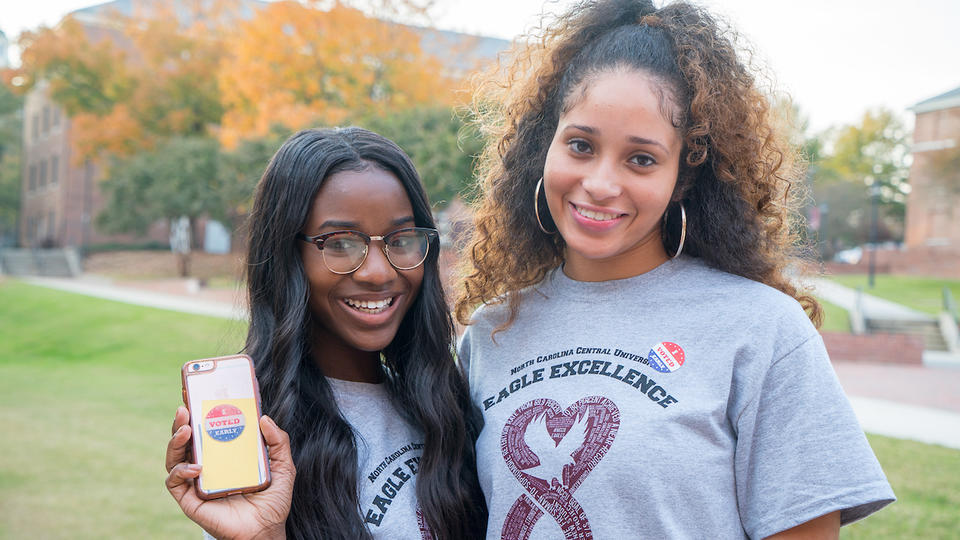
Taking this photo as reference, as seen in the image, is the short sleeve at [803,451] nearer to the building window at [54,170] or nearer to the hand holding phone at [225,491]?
the hand holding phone at [225,491]

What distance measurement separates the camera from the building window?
1786 inches

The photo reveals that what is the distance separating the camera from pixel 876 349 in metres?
15.0

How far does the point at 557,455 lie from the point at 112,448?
714 cm

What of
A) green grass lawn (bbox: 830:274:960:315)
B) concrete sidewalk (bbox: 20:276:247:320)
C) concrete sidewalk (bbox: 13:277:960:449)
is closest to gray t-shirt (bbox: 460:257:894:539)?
concrete sidewalk (bbox: 13:277:960:449)

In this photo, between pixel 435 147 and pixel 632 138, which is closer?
pixel 632 138

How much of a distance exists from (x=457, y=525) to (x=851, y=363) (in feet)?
47.8

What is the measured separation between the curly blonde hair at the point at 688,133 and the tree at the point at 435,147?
12.7 metres

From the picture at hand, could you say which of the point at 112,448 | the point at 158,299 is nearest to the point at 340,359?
the point at 112,448

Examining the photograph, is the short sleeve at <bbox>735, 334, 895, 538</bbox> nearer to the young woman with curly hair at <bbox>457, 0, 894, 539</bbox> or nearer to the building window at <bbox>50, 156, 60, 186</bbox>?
the young woman with curly hair at <bbox>457, 0, 894, 539</bbox>

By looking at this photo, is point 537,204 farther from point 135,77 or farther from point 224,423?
point 135,77

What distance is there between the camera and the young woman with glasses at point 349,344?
6.72ft

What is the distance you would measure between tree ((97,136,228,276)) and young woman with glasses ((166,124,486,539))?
25032 mm

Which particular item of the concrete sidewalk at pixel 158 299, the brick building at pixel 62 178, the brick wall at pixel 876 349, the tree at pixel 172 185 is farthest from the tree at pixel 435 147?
the brick building at pixel 62 178

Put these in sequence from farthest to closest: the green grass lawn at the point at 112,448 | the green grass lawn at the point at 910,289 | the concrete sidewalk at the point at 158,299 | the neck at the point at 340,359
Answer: the green grass lawn at the point at 910,289, the concrete sidewalk at the point at 158,299, the green grass lawn at the point at 112,448, the neck at the point at 340,359
